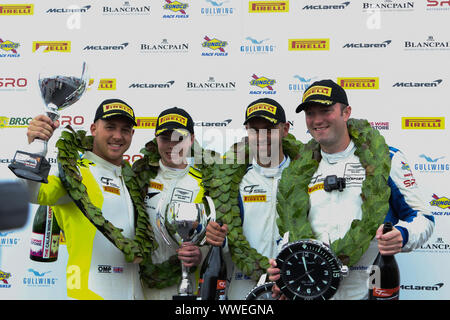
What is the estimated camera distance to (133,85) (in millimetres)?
4273

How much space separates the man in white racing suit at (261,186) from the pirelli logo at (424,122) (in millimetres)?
1083

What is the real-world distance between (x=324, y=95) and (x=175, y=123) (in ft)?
3.30

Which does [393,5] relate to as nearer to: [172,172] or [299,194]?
[299,194]

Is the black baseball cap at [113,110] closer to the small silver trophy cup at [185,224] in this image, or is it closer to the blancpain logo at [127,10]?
the small silver trophy cup at [185,224]

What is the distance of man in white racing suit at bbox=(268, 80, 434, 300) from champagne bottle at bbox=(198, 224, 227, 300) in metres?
0.39

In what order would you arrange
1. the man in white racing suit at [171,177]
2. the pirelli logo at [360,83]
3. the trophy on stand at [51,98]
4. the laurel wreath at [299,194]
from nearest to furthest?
the trophy on stand at [51,98], the laurel wreath at [299,194], the man in white racing suit at [171,177], the pirelli logo at [360,83]

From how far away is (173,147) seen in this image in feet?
11.5

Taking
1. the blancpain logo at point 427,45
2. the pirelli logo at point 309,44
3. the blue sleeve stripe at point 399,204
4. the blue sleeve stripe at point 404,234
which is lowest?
the blue sleeve stripe at point 404,234

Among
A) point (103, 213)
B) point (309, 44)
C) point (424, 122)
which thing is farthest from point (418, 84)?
point (103, 213)

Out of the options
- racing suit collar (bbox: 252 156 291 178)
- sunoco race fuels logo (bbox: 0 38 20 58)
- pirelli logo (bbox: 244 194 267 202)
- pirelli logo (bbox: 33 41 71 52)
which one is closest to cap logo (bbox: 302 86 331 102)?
racing suit collar (bbox: 252 156 291 178)

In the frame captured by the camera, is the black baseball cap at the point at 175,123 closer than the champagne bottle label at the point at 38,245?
Yes

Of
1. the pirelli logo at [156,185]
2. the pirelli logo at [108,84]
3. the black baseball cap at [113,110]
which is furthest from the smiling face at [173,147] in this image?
the pirelli logo at [108,84]

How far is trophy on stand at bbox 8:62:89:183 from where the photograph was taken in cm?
246

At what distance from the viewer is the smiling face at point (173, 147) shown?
3.50m
